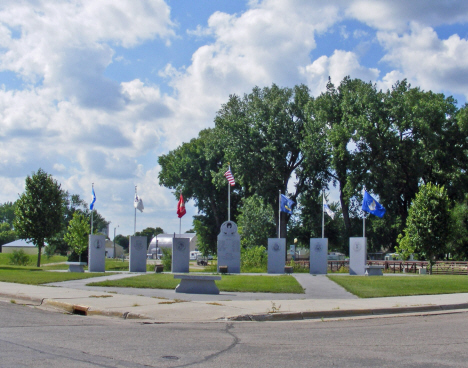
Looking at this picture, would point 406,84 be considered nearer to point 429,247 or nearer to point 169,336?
point 429,247

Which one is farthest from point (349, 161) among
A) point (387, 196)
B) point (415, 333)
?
point (415, 333)

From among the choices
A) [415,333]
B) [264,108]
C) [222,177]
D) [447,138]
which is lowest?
[415,333]

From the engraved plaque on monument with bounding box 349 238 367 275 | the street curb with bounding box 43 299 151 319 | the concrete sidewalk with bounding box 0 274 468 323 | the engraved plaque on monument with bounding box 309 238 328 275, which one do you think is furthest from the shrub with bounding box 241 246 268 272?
the street curb with bounding box 43 299 151 319

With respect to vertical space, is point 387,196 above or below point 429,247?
above

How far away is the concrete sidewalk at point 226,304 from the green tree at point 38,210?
1037 inches

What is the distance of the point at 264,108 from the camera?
53.7 metres

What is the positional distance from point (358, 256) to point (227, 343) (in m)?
25.5

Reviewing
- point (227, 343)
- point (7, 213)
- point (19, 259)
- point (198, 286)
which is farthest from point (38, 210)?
point (7, 213)

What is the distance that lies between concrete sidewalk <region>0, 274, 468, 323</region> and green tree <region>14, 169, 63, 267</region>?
86.4 feet

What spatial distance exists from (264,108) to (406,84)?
48.9 feet

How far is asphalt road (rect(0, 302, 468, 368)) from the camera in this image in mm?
7152

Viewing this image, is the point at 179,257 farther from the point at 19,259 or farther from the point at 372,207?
the point at 19,259

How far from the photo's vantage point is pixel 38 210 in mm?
42875

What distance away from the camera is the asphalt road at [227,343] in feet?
23.5
